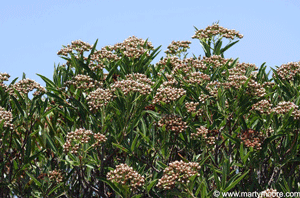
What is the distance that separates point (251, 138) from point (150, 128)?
141cm

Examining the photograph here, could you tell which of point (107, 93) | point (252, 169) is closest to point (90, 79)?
point (107, 93)

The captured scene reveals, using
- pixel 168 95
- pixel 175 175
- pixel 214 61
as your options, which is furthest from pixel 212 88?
pixel 175 175

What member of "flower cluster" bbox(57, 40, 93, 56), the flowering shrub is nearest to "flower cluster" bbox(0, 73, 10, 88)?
the flowering shrub

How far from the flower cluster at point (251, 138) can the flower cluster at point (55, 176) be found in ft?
8.74

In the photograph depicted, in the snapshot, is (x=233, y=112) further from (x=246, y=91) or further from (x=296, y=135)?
(x=296, y=135)

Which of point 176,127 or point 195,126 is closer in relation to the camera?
point 176,127

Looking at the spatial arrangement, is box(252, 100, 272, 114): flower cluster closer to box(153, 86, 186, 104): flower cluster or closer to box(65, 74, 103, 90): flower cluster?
box(153, 86, 186, 104): flower cluster

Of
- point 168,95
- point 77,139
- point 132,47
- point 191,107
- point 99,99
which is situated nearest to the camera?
point 77,139

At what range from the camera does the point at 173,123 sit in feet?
20.9

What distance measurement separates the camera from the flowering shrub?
6402 millimetres

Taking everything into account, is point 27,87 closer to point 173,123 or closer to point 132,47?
point 132,47

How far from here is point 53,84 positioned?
8.04 m

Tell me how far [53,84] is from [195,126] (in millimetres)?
2562

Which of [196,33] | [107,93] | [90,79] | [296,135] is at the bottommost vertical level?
[296,135]
